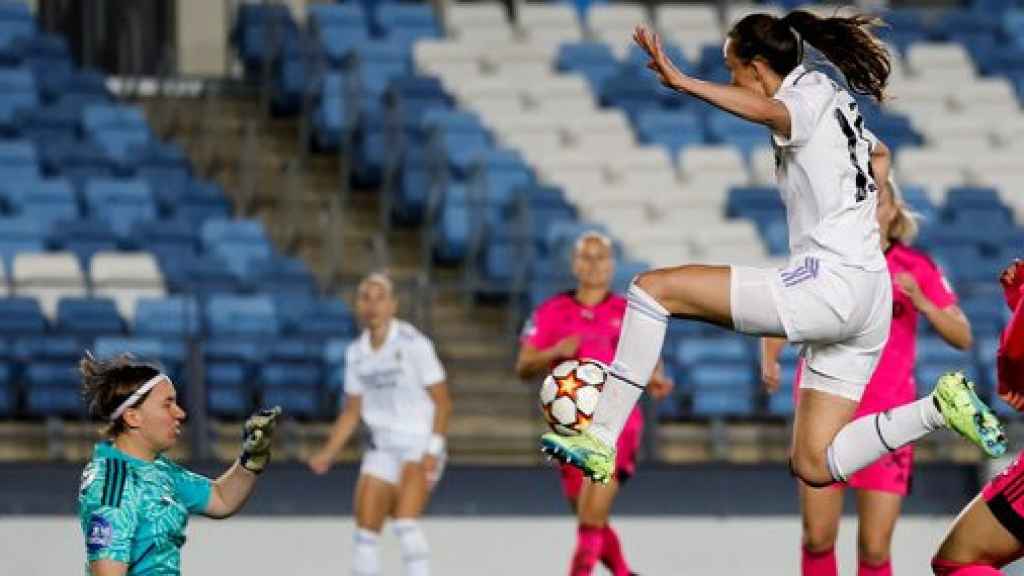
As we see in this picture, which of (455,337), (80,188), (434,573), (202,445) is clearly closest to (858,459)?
(434,573)

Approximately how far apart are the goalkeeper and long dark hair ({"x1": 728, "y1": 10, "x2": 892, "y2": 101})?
80.2 inches

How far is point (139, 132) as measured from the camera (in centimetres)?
1648

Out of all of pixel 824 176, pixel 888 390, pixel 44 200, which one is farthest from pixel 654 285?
pixel 44 200

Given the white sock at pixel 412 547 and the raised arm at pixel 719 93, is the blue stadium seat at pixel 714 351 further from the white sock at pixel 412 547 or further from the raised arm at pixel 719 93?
the raised arm at pixel 719 93

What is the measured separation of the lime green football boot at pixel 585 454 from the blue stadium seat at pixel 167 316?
283 inches

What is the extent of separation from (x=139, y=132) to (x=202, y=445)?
3.76m

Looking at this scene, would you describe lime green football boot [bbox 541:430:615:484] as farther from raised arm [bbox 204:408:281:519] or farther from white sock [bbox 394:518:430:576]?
white sock [bbox 394:518:430:576]

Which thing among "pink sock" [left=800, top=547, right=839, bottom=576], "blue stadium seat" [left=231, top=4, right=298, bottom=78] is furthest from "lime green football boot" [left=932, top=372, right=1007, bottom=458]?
"blue stadium seat" [left=231, top=4, right=298, bottom=78]

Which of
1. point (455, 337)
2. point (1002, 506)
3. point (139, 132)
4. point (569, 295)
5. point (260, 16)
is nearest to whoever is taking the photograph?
point (1002, 506)

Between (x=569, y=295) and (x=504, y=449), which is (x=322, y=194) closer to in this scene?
(x=504, y=449)

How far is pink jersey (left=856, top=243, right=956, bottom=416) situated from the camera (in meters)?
8.98

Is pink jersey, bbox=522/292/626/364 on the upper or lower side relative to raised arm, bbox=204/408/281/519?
lower

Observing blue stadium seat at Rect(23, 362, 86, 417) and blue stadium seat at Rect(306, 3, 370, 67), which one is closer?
blue stadium seat at Rect(23, 362, 86, 417)

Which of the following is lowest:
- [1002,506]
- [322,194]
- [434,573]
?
[434,573]
